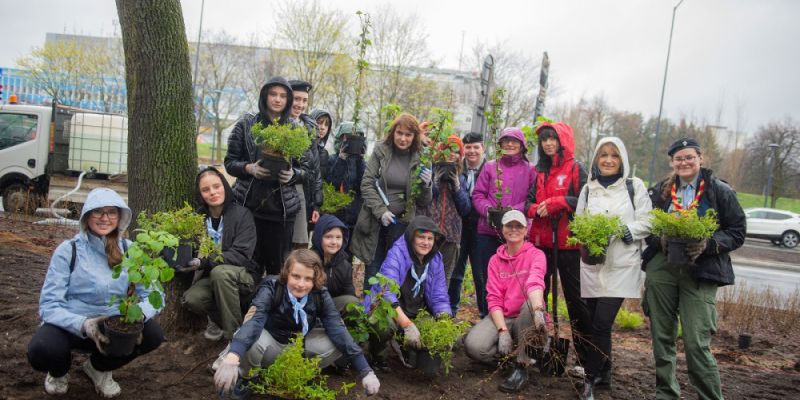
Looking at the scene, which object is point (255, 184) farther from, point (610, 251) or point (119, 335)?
point (610, 251)

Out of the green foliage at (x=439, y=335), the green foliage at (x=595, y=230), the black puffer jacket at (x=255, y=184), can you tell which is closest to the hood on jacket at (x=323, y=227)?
the black puffer jacket at (x=255, y=184)

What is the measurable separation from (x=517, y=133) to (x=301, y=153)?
202cm

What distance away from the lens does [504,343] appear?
4215 mm

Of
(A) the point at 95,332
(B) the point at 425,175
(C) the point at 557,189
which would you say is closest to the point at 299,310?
(A) the point at 95,332

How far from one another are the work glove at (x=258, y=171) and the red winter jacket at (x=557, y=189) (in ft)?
7.33

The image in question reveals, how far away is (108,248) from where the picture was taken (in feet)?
11.3

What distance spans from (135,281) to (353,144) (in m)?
2.68

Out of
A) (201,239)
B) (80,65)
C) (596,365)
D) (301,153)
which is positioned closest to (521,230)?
(596,365)

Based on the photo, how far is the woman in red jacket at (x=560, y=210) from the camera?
4465 millimetres

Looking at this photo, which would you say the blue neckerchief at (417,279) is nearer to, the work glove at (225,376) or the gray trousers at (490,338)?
the gray trousers at (490,338)

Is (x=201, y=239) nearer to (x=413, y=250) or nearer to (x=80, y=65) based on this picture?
(x=413, y=250)

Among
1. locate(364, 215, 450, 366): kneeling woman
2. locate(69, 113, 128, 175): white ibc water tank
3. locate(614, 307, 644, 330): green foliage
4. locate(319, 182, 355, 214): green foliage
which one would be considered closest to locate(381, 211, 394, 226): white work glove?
locate(364, 215, 450, 366): kneeling woman

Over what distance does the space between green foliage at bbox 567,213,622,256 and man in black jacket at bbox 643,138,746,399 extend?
352mm

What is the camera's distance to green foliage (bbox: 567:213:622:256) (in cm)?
391
